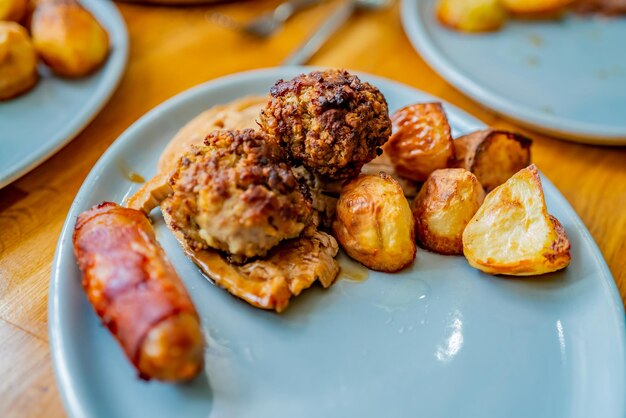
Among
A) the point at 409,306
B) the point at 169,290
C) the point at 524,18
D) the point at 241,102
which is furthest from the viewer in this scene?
the point at 524,18

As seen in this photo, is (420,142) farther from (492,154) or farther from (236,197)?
(236,197)

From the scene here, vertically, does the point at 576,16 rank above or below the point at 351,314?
below

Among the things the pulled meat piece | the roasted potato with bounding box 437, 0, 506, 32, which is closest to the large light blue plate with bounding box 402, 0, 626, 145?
the roasted potato with bounding box 437, 0, 506, 32

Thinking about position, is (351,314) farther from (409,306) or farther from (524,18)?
(524,18)

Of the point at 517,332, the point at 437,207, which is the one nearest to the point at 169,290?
the point at 437,207

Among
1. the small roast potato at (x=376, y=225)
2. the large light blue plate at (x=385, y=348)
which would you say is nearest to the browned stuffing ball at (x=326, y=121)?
the small roast potato at (x=376, y=225)

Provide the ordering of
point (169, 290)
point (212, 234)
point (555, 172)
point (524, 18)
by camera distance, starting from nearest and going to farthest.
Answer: point (169, 290) → point (212, 234) → point (555, 172) → point (524, 18)
